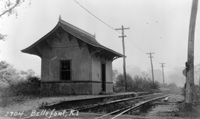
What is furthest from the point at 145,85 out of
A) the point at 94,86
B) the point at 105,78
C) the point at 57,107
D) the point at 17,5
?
the point at 57,107

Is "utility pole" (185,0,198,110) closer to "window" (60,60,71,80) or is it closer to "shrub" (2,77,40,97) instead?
"window" (60,60,71,80)

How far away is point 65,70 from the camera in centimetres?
1695

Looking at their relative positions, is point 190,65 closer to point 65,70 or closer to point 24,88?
point 65,70

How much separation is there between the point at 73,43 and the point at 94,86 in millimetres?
3705

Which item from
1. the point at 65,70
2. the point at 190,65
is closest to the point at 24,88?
the point at 65,70

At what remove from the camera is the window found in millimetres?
16891

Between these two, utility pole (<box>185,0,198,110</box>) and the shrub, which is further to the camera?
the shrub

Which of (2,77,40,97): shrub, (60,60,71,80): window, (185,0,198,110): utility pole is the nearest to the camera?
(185,0,198,110): utility pole

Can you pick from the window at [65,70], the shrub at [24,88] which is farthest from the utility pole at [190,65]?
the shrub at [24,88]

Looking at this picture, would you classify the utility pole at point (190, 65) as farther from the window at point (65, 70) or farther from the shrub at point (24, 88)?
the shrub at point (24, 88)

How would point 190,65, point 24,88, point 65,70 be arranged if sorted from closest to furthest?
1. point 190,65
2. point 24,88
3. point 65,70

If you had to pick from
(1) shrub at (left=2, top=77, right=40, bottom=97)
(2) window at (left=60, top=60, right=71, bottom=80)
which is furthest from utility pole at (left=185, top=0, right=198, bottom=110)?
(1) shrub at (left=2, top=77, right=40, bottom=97)

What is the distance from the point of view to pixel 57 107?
34.2 ft

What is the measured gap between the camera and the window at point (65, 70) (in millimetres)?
16891
